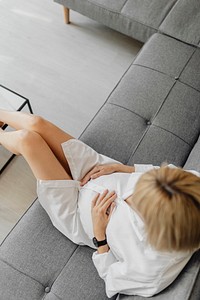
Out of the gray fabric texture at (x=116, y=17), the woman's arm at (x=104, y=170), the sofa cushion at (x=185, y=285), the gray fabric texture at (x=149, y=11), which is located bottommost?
the sofa cushion at (x=185, y=285)

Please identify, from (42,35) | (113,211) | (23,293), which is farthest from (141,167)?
(42,35)

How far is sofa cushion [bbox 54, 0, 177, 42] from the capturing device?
1.93m

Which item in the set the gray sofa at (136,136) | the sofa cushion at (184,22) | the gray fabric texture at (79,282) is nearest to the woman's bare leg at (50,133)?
the gray sofa at (136,136)

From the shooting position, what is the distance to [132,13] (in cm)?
195

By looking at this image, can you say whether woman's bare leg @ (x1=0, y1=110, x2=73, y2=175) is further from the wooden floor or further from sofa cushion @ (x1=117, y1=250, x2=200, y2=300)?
sofa cushion @ (x1=117, y1=250, x2=200, y2=300)

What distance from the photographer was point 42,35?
233 centimetres

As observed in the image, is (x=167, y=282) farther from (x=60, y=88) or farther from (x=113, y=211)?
(x=60, y=88)

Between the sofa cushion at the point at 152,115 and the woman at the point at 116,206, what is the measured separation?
0.58ft

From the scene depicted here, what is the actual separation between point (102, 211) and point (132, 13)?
50.5 inches

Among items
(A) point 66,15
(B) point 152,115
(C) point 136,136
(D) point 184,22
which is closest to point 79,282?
(C) point 136,136

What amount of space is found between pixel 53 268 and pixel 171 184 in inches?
25.0

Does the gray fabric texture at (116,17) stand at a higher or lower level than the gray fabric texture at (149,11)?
lower

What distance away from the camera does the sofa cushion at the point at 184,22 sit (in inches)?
72.6

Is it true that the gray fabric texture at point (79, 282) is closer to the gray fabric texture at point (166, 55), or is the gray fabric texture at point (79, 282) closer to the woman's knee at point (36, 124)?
the woman's knee at point (36, 124)
